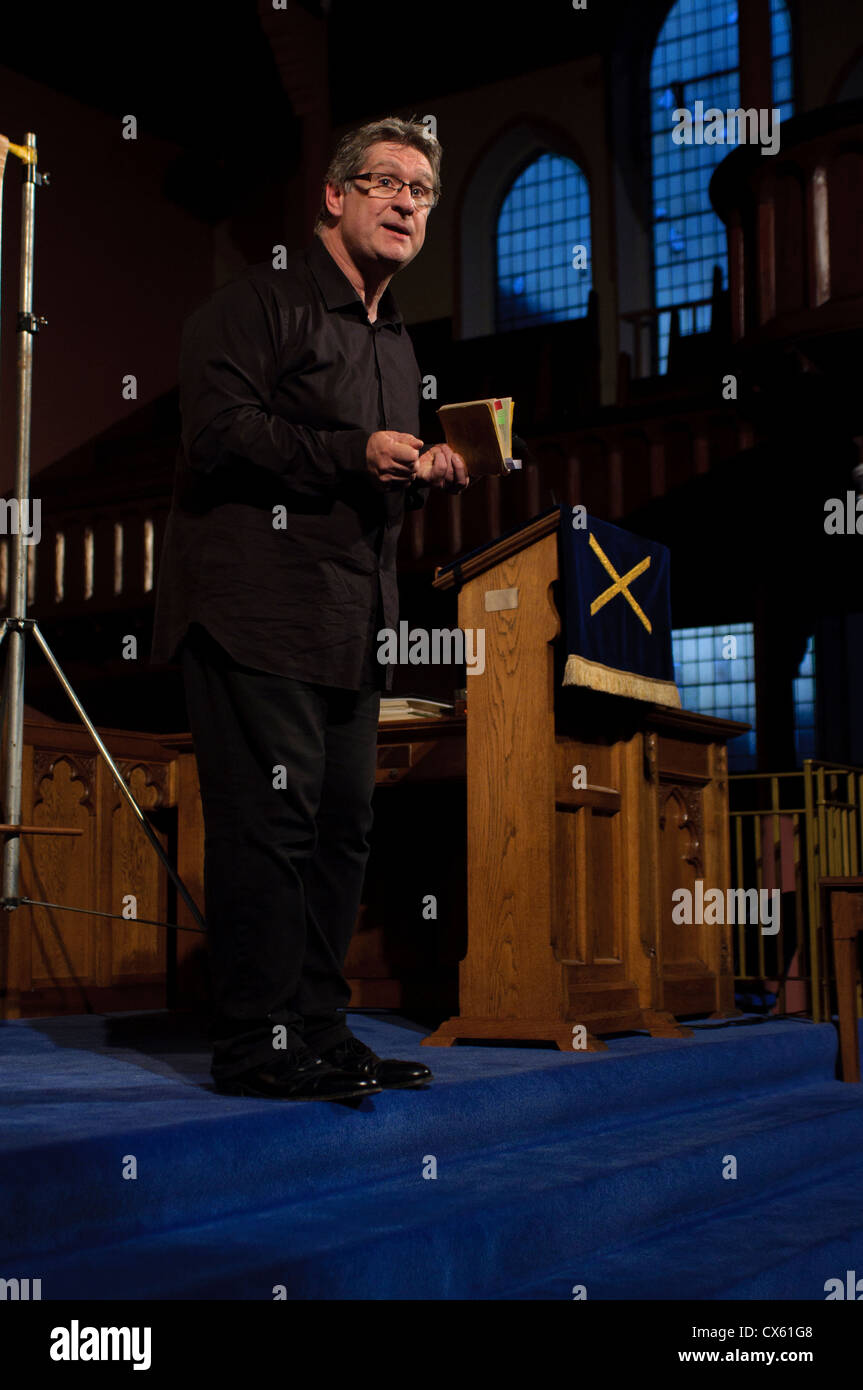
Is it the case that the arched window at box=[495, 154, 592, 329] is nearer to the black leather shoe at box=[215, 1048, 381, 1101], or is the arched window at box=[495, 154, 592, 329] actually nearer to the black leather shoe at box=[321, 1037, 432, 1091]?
the black leather shoe at box=[321, 1037, 432, 1091]

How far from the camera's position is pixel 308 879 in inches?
100

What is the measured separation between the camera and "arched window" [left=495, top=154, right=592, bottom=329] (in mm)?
13750

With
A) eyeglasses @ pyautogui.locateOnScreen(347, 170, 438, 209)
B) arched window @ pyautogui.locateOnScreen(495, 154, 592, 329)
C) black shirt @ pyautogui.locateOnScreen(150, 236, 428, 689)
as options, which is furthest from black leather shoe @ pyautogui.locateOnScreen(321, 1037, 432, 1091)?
arched window @ pyautogui.locateOnScreen(495, 154, 592, 329)

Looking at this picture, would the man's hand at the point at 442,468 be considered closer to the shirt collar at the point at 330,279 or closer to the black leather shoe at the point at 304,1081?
the shirt collar at the point at 330,279

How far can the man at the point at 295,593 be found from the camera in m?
2.36

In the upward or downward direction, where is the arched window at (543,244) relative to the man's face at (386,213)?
upward

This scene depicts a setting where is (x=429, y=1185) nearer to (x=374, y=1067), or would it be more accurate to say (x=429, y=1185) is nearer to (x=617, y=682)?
(x=374, y=1067)

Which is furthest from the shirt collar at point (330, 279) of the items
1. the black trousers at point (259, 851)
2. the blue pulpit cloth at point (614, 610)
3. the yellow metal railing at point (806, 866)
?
the yellow metal railing at point (806, 866)

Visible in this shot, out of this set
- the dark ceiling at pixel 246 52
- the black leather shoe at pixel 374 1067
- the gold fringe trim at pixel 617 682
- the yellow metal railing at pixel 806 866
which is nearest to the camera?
the black leather shoe at pixel 374 1067

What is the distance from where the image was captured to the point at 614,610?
3840 millimetres

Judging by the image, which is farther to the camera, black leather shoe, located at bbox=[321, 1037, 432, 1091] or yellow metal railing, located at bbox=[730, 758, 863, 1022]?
yellow metal railing, located at bbox=[730, 758, 863, 1022]

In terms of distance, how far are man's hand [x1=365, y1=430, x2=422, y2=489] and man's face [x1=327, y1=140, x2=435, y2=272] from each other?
363 millimetres
